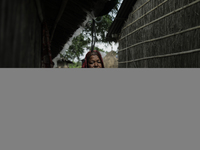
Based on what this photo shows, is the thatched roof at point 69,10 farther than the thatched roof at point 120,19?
No

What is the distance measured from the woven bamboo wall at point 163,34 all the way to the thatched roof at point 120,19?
0.21 metres

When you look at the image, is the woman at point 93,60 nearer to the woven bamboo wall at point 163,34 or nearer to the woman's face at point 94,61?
the woman's face at point 94,61

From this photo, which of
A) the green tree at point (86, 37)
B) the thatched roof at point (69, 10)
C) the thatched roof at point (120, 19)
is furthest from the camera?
the green tree at point (86, 37)

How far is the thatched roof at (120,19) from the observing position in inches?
269

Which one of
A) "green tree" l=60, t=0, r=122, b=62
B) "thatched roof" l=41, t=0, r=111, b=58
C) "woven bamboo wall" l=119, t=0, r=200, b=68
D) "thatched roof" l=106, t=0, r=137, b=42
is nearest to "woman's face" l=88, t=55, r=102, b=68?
"thatched roof" l=41, t=0, r=111, b=58

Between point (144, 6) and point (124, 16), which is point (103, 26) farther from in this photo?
point (144, 6)

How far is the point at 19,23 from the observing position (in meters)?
1.11

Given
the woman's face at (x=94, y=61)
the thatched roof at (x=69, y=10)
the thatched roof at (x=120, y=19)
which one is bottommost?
the woman's face at (x=94, y=61)

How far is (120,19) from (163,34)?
108 inches

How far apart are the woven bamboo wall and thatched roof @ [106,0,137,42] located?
0.21 meters

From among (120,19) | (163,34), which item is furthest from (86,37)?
(163,34)

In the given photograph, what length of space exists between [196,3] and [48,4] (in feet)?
8.93

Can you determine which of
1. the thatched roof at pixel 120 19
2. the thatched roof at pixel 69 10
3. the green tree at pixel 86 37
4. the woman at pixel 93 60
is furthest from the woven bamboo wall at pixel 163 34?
the green tree at pixel 86 37

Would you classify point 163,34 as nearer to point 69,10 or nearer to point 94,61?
point 94,61
